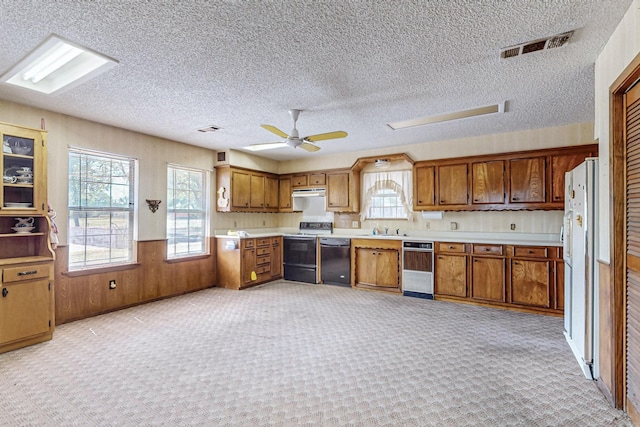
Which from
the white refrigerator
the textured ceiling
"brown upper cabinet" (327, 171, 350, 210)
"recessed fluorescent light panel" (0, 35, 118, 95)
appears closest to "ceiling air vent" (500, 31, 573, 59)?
the textured ceiling

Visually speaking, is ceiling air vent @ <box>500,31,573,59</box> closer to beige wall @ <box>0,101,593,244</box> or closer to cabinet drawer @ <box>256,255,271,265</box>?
beige wall @ <box>0,101,593,244</box>

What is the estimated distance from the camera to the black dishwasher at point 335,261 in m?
5.99

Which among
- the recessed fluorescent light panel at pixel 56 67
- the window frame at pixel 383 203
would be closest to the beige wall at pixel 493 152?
the window frame at pixel 383 203

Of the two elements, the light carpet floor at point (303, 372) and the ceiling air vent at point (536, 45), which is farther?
the ceiling air vent at point (536, 45)

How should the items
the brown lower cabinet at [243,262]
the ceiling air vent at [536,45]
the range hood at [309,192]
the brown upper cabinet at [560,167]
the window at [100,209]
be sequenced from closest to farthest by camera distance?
the ceiling air vent at [536,45]
the window at [100,209]
the brown upper cabinet at [560,167]
the brown lower cabinet at [243,262]
the range hood at [309,192]

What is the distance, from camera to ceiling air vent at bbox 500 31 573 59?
2.30m

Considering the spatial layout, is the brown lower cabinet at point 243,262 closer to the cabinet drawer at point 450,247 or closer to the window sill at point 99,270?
the window sill at point 99,270

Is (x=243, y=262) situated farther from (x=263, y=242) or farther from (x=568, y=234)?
(x=568, y=234)

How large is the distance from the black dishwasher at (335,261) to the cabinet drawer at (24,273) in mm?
4118

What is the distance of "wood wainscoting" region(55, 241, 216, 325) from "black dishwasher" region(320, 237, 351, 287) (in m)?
2.08

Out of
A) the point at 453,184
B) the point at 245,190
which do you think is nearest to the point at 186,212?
the point at 245,190

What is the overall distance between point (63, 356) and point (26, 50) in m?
2.65

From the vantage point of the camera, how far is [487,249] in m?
4.67

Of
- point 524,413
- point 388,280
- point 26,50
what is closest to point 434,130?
point 388,280
